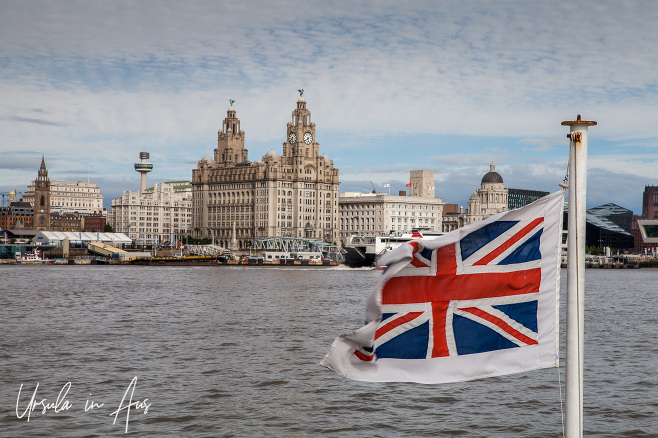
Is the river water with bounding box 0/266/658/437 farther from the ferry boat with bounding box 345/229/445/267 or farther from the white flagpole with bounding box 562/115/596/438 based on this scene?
the ferry boat with bounding box 345/229/445/267

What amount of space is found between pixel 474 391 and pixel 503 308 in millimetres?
14812

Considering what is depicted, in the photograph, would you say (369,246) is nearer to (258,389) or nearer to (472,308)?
(258,389)

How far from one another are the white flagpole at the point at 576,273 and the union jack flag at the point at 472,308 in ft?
1.64

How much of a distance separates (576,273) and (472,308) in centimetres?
141

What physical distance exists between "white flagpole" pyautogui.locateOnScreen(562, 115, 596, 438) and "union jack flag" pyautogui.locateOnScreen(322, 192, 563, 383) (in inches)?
19.7

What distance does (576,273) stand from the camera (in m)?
9.47

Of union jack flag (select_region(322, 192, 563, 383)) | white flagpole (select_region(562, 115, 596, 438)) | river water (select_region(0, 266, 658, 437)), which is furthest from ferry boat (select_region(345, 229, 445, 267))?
white flagpole (select_region(562, 115, 596, 438))

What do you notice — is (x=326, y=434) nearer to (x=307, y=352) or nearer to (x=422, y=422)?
(x=422, y=422)

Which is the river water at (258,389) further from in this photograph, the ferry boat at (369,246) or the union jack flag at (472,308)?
the ferry boat at (369,246)

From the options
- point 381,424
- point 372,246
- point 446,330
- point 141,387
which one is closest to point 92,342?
point 141,387

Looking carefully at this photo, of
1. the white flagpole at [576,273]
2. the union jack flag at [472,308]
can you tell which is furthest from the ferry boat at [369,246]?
the white flagpole at [576,273]

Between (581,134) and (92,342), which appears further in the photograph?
(92,342)

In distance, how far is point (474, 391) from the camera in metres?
24.4

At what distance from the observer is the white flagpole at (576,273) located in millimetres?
9453
